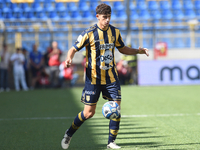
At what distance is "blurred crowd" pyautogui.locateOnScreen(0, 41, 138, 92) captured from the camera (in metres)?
13.3

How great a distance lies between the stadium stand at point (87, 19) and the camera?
14992 mm

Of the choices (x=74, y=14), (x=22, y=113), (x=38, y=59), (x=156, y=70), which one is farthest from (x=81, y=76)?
(x=22, y=113)

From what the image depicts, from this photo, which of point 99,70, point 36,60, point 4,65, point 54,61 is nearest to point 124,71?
point 54,61

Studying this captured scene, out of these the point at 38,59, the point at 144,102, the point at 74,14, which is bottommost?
the point at 144,102

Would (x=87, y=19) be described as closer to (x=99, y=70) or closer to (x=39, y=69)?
(x=39, y=69)

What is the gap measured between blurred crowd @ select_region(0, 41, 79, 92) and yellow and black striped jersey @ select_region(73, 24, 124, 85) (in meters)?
9.29

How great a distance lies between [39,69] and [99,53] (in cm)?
1032

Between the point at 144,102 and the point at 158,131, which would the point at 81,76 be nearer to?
the point at 144,102

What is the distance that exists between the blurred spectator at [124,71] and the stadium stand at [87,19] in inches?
54.4

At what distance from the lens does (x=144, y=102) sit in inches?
355

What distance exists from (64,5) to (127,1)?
16.8 ft

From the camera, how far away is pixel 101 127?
548cm

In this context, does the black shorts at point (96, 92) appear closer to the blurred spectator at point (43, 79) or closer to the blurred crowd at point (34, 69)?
the blurred crowd at point (34, 69)

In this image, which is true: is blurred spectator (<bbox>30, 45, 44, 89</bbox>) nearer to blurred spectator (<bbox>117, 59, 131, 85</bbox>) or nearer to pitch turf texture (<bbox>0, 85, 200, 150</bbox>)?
blurred spectator (<bbox>117, 59, 131, 85</bbox>)
